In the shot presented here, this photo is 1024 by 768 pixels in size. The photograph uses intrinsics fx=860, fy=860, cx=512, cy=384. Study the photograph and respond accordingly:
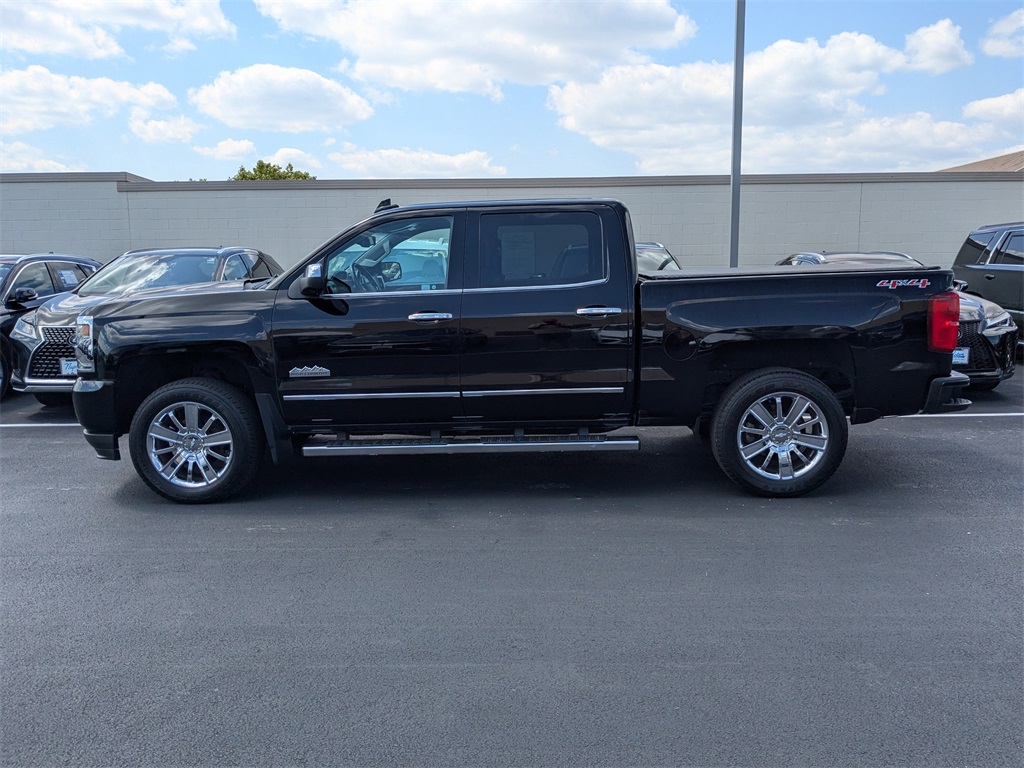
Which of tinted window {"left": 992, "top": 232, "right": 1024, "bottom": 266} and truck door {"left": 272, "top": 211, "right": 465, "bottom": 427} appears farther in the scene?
tinted window {"left": 992, "top": 232, "right": 1024, "bottom": 266}

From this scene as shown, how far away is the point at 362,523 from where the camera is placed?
5.65m

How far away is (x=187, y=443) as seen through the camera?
6.07m

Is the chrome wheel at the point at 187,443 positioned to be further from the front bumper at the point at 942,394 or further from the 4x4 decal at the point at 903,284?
the front bumper at the point at 942,394

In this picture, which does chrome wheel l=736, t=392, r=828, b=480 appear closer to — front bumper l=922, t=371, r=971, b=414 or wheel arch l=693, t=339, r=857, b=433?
wheel arch l=693, t=339, r=857, b=433

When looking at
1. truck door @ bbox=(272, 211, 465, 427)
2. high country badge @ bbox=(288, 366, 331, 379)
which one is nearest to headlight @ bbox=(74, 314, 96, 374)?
truck door @ bbox=(272, 211, 465, 427)

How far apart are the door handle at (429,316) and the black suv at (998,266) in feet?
29.8

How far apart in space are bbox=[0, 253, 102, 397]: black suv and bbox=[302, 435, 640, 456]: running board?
5.66 metres

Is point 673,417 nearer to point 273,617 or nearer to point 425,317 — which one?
point 425,317

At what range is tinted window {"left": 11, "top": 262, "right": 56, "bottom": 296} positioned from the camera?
10.8 meters

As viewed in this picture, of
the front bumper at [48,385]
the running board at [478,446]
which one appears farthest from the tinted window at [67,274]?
the running board at [478,446]

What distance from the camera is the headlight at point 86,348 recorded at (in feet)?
20.2

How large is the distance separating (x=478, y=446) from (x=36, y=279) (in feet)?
26.5

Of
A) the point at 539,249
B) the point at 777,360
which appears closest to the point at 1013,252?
the point at 777,360

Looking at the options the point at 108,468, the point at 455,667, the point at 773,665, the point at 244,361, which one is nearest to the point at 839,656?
the point at 773,665
